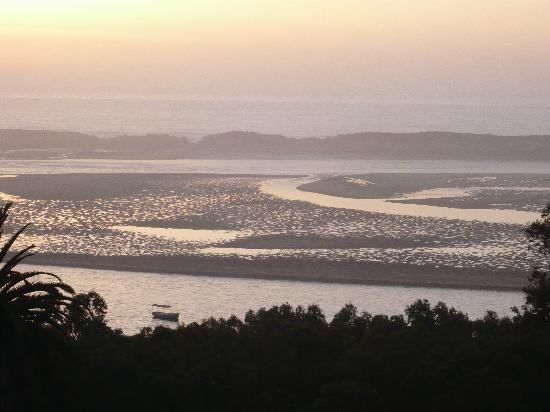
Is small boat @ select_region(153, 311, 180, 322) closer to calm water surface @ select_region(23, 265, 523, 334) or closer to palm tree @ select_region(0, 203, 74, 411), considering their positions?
calm water surface @ select_region(23, 265, 523, 334)

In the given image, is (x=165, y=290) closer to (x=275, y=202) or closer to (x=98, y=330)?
(x=98, y=330)

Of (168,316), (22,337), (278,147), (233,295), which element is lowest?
(168,316)

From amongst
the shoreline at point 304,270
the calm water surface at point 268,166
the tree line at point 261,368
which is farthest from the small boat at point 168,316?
the calm water surface at point 268,166

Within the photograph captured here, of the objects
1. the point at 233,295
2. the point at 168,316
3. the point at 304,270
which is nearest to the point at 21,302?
the point at 168,316

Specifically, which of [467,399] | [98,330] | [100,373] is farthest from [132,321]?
[467,399]

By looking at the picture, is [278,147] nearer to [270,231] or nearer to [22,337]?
[270,231]

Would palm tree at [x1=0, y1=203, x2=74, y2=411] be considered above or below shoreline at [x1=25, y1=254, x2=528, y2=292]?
above

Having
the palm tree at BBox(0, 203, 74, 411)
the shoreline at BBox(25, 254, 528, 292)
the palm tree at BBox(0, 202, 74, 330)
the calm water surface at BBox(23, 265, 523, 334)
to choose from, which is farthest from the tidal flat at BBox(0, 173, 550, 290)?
the palm tree at BBox(0, 203, 74, 411)
